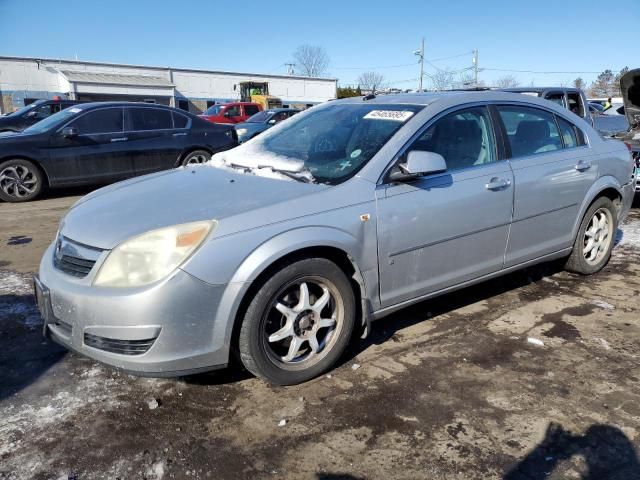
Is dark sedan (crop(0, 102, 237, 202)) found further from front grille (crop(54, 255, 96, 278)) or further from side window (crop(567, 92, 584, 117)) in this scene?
side window (crop(567, 92, 584, 117))

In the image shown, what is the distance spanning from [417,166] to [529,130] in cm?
152

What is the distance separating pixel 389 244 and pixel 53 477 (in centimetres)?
203

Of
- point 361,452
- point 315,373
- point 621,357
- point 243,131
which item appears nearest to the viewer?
point 361,452

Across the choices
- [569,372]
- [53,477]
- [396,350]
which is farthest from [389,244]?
[53,477]

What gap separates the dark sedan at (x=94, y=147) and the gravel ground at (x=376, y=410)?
16.6ft

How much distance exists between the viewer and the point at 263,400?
2787mm

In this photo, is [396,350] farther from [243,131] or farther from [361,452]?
[243,131]

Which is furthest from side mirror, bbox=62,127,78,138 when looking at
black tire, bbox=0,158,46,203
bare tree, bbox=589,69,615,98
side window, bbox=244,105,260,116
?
bare tree, bbox=589,69,615,98

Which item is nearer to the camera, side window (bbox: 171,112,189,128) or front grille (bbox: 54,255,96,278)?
front grille (bbox: 54,255,96,278)

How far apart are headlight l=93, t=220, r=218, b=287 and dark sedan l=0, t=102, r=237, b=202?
259 inches

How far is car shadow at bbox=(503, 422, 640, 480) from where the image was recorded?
2.22 meters

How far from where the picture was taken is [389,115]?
350cm

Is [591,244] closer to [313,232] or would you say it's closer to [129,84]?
[313,232]

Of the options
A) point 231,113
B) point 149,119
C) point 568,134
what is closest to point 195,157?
point 149,119
